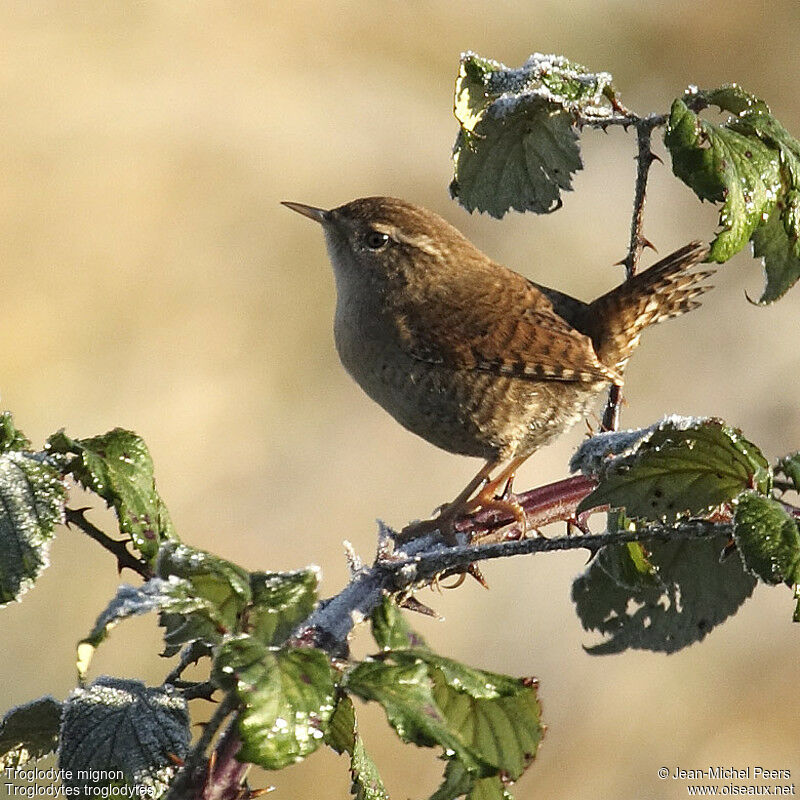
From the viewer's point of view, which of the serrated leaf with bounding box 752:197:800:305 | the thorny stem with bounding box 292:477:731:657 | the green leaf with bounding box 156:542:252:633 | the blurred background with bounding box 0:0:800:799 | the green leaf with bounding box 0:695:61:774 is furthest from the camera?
the blurred background with bounding box 0:0:800:799

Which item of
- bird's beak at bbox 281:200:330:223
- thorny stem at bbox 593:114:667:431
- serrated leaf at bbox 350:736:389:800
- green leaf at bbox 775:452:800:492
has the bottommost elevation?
serrated leaf at bbox 350:736:389:800

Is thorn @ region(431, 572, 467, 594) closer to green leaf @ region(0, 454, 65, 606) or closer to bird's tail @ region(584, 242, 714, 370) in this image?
green leaf @ region(0, 454, 65, 606)

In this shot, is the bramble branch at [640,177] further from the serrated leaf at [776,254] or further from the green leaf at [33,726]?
the green leaf at [33,726]

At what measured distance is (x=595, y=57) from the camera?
8.33m

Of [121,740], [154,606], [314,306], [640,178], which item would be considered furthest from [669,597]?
[314,306]

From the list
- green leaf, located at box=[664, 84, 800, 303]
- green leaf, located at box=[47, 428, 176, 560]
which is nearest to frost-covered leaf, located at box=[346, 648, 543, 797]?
green leaf, located at box=[47, 428, 176, 560]

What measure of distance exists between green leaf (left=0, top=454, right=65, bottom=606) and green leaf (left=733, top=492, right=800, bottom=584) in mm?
858

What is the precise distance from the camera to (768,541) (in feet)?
4.63

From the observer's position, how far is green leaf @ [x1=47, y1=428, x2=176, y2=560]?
5.37 feet

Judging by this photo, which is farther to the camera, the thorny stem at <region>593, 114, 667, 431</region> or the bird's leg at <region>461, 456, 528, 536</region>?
the thorny stem at <region>593, 114, 667, 431</region>

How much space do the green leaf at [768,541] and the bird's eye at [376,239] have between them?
2.16 metres

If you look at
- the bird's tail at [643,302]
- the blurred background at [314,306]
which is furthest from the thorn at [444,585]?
the blurred background at [314,306]

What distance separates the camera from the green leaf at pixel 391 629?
1.47 m

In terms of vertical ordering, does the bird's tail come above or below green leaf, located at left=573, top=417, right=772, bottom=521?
above
